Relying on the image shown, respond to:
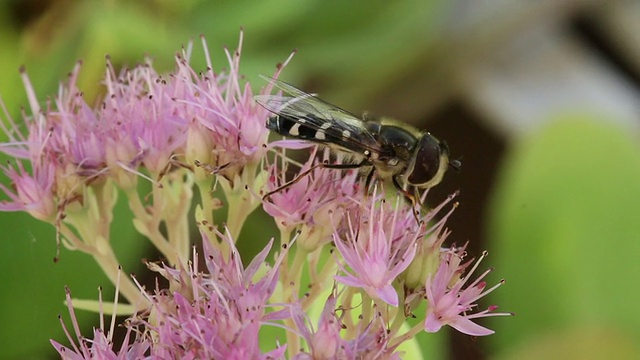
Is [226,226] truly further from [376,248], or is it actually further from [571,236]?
[571,236]

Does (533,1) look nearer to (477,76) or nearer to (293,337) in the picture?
(477,76)

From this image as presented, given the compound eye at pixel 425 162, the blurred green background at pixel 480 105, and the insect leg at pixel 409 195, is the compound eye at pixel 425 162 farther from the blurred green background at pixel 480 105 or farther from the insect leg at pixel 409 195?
the blurred green background at pixel 480 105

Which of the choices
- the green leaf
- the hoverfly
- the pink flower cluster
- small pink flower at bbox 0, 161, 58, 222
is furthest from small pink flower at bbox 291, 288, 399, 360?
the green leaf

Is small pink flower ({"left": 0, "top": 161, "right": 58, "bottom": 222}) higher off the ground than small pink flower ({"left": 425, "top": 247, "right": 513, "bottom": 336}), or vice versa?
small pink flower ({"left": 425, "top": 247, "right": 513, "bottom": 336})

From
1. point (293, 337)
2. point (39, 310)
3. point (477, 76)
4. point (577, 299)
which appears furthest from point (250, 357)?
point (477, 76)

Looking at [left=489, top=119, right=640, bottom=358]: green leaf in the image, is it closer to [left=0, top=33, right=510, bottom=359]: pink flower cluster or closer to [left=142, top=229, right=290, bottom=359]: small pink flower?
[left=0, top=33, right=510, bottom=359]: pink flower cluster

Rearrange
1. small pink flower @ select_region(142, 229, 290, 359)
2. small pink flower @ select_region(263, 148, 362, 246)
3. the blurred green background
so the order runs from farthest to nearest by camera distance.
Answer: the blurred green background, small pink flower @ select_region(263, 148, 362, 246), small pink flower @ select_region(142, 229, 290, 359)

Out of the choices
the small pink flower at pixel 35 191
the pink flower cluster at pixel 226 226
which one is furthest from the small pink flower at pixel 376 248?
the small pink flower at pixel 35 191
